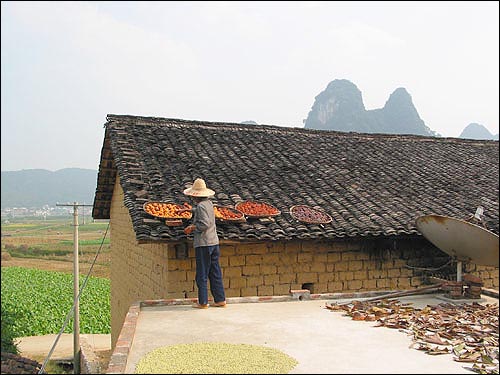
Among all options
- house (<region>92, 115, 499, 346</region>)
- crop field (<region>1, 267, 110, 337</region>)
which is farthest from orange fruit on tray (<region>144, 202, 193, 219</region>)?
crop field (<region>1, 267, 110, 337</region>)

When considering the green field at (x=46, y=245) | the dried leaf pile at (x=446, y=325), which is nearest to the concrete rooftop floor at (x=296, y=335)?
the dried leaf pile at (x=446, y=325)

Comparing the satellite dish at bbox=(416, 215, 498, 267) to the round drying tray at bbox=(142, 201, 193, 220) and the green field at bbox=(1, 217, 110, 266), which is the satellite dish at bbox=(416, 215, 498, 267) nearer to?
the round drying tray at bbox=(142, 201, 193, 220)

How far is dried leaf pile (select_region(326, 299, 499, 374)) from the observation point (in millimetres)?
4648

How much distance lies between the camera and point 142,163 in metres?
9.35

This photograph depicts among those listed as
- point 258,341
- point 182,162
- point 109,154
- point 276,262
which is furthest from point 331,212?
point 109,154

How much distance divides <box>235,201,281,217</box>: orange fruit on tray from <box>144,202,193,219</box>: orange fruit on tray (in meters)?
0.94

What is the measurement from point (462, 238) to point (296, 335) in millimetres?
3000

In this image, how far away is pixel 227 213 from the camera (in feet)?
25.9

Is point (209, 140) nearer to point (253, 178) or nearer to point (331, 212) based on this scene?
point (253, 178)

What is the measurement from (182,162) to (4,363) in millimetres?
6795

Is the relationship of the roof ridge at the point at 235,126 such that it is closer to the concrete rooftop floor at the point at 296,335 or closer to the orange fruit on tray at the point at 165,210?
the orange fruit on tray at the point at 165,210

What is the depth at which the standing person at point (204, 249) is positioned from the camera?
645 cm

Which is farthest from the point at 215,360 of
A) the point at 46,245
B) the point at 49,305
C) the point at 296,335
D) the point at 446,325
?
the point at 46,245

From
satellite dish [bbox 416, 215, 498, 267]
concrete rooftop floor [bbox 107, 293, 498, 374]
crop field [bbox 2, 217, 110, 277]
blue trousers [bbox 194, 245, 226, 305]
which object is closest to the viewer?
concrete rooftop floor [bbox 107, 293, 498, 374]
